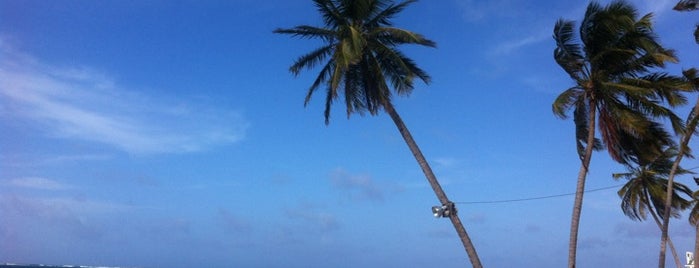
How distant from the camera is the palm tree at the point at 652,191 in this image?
1096 inches

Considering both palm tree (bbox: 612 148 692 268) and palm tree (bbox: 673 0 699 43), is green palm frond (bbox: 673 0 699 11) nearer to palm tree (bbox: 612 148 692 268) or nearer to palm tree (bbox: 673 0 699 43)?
palm tree (bbox: 673 0 699 43)

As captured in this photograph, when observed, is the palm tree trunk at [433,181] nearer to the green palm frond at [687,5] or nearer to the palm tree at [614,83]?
the palm tree at [614,83]

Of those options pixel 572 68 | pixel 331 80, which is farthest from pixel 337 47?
pixel 572 68

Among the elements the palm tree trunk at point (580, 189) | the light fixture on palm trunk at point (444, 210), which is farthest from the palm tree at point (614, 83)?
the light fixture on palm trunk at point (444, 210)

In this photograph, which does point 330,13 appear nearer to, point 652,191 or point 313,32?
point 313,32

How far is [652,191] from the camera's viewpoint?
28.6 meters

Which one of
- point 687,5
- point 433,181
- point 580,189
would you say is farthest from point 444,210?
point 687,5

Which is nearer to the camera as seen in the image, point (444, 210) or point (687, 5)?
point (687, 5)

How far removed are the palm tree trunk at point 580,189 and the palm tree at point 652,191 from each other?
338 inches

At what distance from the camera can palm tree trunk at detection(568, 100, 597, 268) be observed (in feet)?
64.0

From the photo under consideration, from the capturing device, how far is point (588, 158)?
20141 mm

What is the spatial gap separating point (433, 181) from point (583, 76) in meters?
5.97

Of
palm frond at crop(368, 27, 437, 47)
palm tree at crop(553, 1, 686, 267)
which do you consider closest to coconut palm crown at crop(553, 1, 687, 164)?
palm tree at crop(553, 1, 686, 267)

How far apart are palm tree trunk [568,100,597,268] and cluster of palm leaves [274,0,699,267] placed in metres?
0.03
